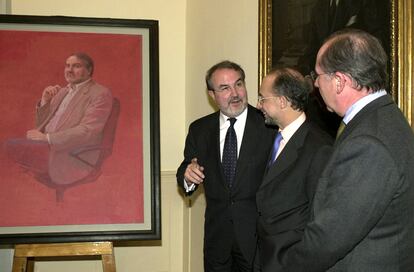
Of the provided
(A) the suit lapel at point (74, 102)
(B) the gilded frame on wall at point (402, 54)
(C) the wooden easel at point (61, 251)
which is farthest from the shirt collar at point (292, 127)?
(A) the suit lapel at point (74, 102)

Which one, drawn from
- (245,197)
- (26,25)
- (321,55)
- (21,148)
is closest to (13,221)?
(21,148)

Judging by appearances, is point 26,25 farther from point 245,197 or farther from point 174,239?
point 174,239

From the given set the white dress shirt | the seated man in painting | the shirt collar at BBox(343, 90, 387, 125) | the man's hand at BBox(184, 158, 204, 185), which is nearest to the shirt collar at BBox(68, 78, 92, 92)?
the seated man in painting

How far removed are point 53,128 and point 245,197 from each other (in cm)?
146

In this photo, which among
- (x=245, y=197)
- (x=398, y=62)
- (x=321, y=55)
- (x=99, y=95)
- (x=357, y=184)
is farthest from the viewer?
(x=99, y=95)

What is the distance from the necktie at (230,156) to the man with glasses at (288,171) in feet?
1.73

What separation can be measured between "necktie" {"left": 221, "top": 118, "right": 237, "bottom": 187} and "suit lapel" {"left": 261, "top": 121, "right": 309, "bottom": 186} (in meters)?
0.59

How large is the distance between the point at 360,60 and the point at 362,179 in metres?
0.43

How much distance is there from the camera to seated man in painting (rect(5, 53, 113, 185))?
11.3 feet

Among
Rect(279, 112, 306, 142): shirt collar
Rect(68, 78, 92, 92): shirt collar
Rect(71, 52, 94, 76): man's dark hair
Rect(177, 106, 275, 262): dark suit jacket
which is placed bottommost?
Rect(177, 106, 275, 262): dark suit jacket

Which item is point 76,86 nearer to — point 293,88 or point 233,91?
point 233,91

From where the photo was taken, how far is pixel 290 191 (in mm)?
2322

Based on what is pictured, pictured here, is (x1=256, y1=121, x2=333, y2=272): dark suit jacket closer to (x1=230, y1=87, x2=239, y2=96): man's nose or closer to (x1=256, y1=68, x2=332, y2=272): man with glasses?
(x1=256, y1=68, x2=332, y2=272): man with glasses

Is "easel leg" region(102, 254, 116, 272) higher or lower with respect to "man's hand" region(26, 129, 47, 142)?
lower
